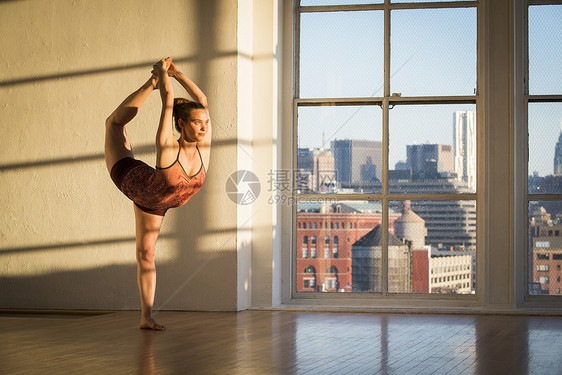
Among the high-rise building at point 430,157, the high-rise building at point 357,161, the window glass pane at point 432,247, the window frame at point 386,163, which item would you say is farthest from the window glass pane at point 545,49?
the high-rise building at point 357,161

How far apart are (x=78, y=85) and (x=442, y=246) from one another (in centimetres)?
331

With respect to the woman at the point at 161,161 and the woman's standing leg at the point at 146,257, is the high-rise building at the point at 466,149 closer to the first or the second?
the woman at the point at 161,161

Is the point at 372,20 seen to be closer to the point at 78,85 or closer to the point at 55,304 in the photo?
the point at 78,85

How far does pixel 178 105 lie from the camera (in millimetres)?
4363

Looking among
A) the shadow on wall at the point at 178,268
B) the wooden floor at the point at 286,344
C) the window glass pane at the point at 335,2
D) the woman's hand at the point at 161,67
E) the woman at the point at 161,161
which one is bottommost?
the wooden floor at the point at 286,344

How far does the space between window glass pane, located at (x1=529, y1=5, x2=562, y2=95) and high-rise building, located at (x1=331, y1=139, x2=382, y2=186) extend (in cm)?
140

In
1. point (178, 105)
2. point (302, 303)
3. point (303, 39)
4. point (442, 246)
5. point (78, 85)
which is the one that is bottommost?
point (302, 303)

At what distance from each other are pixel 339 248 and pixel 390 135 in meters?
1.07

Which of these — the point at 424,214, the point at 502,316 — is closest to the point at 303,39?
the point at 424,214

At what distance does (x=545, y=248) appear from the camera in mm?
5941

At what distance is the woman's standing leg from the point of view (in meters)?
4.50

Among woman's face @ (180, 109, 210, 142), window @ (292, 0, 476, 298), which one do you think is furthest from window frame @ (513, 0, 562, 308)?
woman's face @ (180, 109, 210, 142)

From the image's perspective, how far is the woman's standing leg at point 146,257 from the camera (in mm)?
4500

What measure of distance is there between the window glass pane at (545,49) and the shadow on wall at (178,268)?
2.55 m
